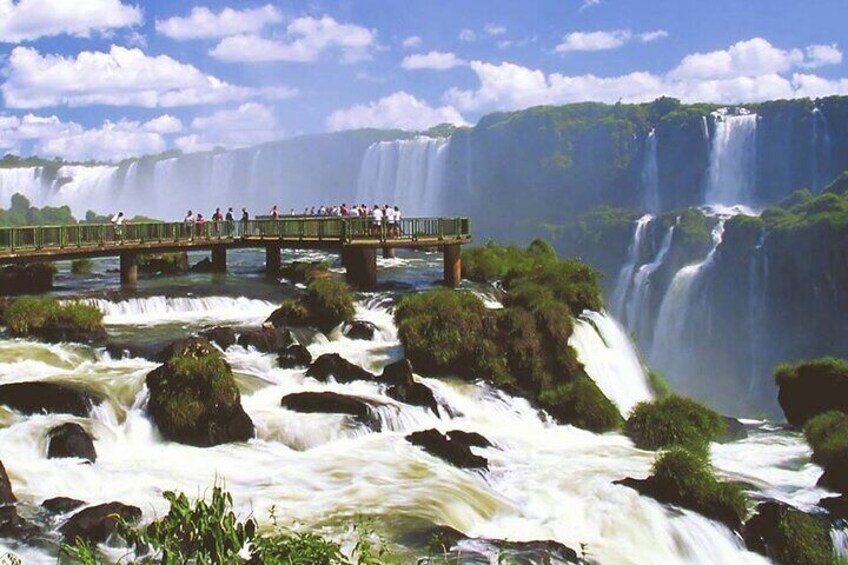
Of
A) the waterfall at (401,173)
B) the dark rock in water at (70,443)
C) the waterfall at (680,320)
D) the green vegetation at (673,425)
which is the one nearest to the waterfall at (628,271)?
the waterfall at (680,320)

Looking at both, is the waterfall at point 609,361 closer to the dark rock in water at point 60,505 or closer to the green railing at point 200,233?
the green railing at point 200,233

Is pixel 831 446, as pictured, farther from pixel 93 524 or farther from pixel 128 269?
pixel 128 269

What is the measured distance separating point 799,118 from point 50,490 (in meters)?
107

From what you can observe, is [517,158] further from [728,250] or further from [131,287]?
[131,287]

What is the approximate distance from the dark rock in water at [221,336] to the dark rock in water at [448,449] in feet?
25.0

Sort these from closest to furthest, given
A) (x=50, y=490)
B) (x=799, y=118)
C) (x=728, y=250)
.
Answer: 1. (x=50, y=490)
2. (x=728, y=250)
3. (x=799, y=118)

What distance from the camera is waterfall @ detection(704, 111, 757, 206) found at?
107 metres

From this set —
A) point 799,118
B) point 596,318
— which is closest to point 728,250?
point 799,118

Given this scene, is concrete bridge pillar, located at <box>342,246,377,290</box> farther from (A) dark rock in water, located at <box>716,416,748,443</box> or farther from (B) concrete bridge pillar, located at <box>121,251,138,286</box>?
(A) dark rock in water, located at <box>716,416,748,443</box>

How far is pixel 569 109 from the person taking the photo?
466 feet

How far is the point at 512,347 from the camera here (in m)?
26.3

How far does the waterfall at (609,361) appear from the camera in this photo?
29.2m

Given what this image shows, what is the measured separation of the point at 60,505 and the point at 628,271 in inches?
3115

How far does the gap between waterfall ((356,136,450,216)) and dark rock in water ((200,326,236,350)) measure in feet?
322
